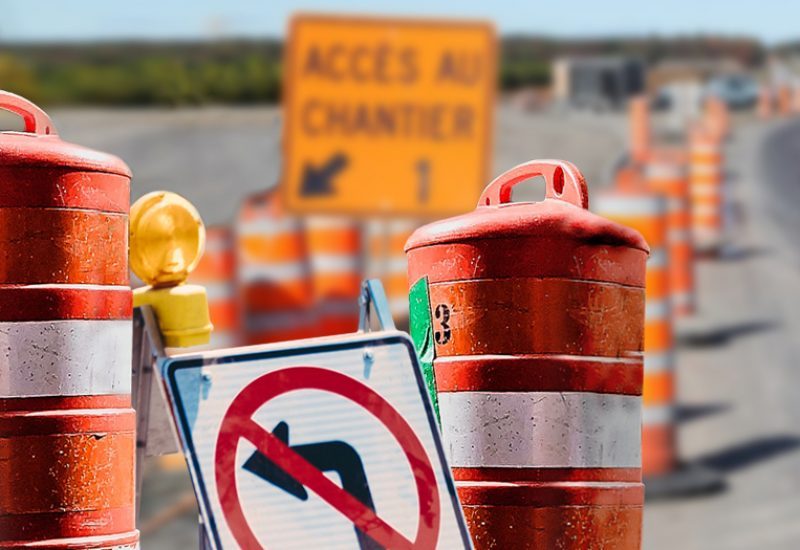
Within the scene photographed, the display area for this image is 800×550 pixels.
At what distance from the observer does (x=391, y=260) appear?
43.7 ft

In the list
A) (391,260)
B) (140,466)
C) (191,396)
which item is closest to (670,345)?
(391,260)

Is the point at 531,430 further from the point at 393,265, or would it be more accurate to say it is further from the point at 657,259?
the point at 393,265

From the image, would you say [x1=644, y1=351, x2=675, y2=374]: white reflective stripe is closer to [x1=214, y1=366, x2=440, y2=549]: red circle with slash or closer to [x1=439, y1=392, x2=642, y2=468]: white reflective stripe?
[x1=439, y1=392, x2=642, y2=468]: white reflective stripe

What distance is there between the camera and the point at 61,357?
4.20 m

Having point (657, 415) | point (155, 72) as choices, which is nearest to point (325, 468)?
point (657, 415)

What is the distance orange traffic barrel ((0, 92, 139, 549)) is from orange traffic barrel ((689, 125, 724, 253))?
705 inches

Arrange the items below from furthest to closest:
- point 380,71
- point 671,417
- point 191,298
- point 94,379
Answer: point 380,71, point 671,417, point 191,298, point 94,379

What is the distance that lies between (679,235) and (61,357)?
12.5 m

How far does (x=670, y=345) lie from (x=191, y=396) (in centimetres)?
736

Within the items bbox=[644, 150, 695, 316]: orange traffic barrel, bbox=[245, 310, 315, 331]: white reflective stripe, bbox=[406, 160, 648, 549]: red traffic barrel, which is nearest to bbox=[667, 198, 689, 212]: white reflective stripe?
bbox=[644, 150, 695, 316]: orange traffic barrel

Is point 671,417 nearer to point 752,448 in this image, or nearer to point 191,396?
point 752,448

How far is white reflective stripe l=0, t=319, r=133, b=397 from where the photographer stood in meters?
4.15

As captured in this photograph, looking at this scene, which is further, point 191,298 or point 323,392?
point 191,298

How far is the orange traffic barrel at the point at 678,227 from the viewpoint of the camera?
52.9 feet
